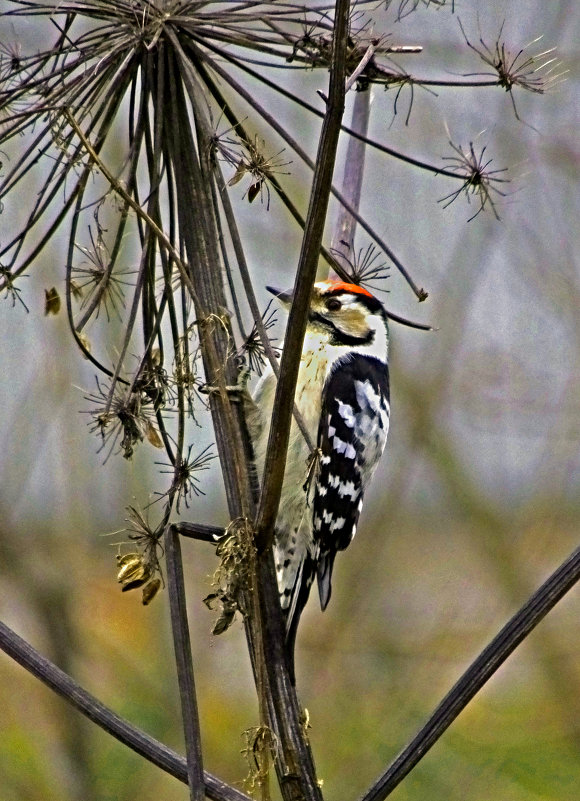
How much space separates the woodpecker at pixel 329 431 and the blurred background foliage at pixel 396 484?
0.52 meters

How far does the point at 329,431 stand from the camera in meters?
3.51

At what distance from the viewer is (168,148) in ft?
7.50

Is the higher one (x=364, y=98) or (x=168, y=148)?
(x=364, y=98)

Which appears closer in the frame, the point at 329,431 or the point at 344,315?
the point at 329,431

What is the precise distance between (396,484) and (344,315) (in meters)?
1.27

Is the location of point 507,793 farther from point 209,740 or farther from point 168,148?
point 168,148

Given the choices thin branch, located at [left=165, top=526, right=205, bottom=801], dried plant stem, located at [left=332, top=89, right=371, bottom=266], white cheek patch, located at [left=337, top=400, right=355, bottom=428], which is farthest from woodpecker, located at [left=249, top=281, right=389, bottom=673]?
thin branch, located at [left=165, top=526, right=205, bottom=801]

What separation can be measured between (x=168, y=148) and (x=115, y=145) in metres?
1.98

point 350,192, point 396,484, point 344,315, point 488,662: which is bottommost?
point 396,484

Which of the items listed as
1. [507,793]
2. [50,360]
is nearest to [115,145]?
[50,360]

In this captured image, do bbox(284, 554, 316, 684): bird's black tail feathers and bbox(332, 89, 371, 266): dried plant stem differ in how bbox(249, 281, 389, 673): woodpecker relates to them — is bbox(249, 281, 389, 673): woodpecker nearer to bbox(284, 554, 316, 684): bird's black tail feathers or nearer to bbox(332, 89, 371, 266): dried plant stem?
bbox(284, 554, 316, 684): bird's black tail feathers

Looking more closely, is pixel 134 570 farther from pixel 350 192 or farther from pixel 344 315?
pixel 344 315

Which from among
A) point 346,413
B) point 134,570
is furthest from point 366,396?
point 134,570

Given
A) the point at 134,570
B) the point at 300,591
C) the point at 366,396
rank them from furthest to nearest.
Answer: the point at 366,396 < the point at 300,591 < the point at 134,570
